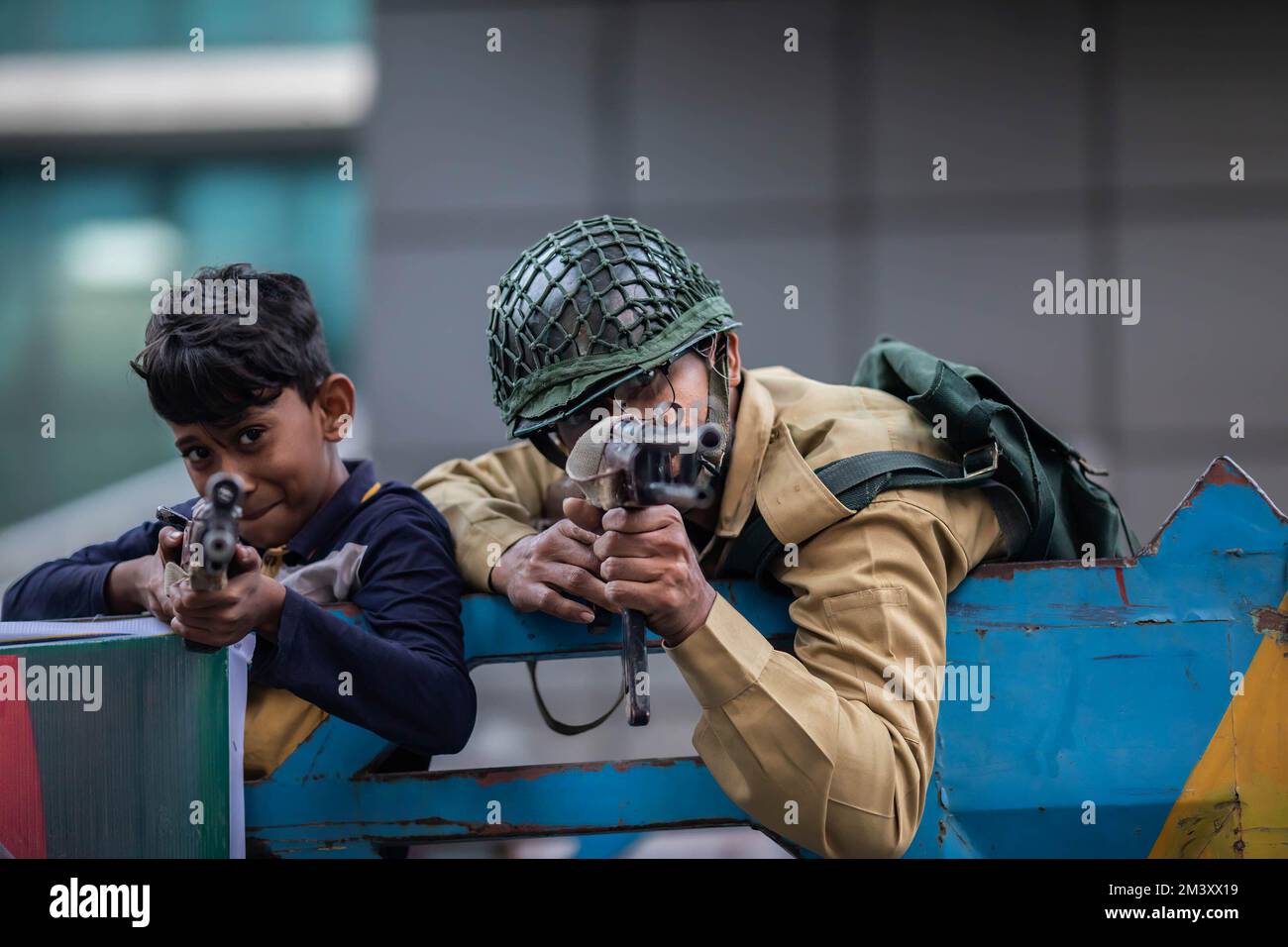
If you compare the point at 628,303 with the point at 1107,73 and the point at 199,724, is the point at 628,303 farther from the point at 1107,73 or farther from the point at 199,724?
the point at 1107,73

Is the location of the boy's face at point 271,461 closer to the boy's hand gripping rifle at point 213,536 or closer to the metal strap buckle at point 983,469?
the boy's hand gripping rifle at point 213,536

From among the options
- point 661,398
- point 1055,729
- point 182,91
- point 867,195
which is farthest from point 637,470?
point 182,91

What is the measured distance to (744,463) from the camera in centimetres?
201

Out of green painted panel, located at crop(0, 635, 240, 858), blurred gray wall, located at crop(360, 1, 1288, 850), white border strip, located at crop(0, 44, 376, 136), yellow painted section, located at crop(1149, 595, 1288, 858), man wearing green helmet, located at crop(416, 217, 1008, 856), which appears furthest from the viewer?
white border strip, located at crop(0, 44, 376, 136)

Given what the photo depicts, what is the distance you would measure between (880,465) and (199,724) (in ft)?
3.61

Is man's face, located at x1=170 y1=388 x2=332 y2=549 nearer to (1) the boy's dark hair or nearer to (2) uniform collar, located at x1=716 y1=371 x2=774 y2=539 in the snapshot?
(1) the boy's dark hair

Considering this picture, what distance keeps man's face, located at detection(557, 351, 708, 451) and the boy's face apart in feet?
1.71

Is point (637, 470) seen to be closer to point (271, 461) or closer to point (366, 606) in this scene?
point (366, 606)

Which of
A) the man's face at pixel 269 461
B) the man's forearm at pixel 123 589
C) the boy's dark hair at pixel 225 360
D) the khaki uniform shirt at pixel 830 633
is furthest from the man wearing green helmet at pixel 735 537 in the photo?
the man's forearm at pixel 123 589

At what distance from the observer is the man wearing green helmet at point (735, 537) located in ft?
5.48

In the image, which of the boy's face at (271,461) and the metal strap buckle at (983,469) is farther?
the boy's face at (271,461)

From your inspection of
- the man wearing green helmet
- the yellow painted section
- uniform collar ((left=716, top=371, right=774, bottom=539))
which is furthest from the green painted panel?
the yellow painted section

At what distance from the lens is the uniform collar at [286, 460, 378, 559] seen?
2.16 meters

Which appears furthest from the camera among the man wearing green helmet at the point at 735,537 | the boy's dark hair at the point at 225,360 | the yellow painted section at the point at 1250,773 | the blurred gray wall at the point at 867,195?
the blurred gray wall at the point at 867,195
